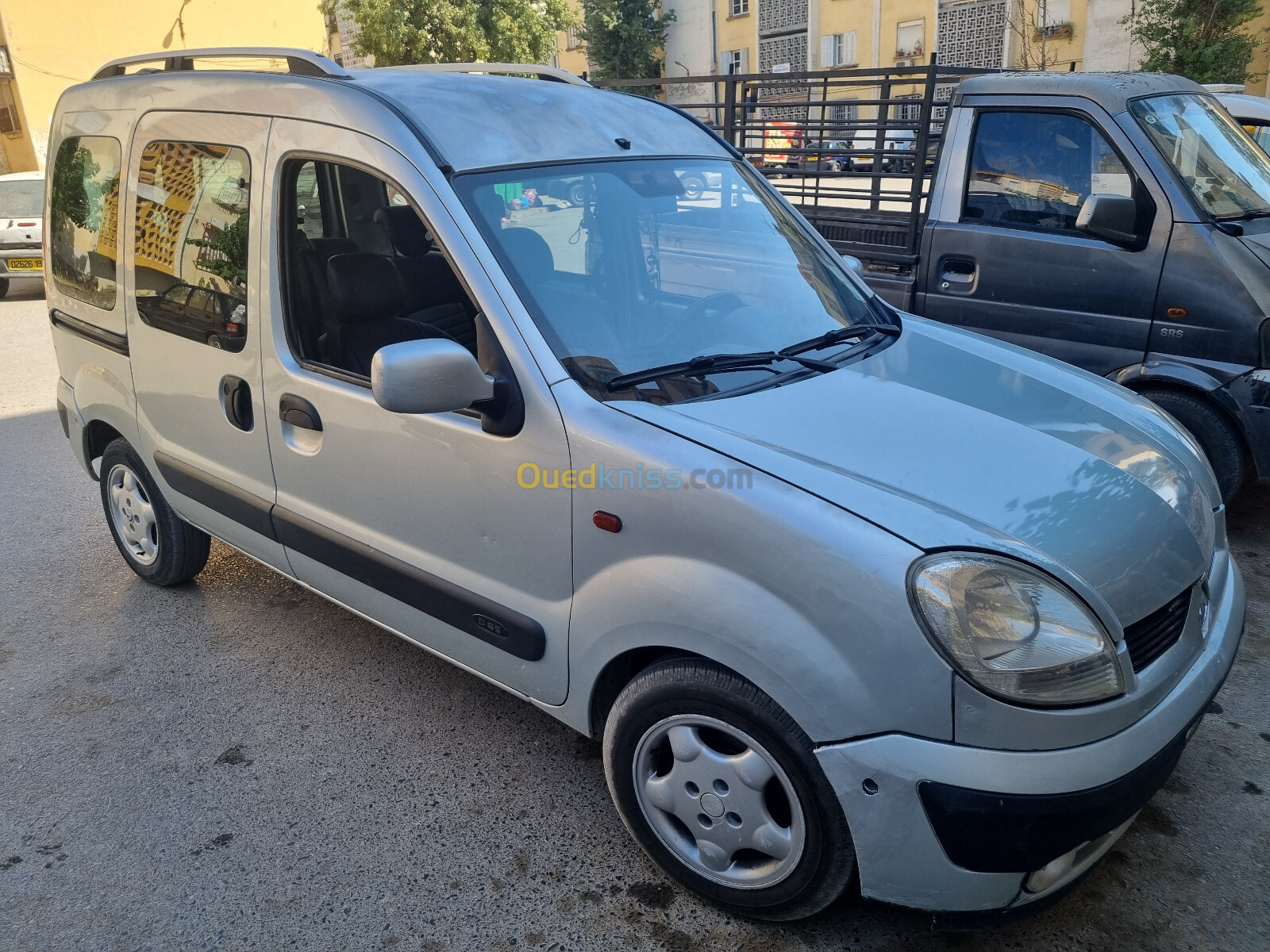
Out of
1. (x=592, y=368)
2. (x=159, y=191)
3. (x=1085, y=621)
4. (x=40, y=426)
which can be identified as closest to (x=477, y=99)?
(x=592, y=368)

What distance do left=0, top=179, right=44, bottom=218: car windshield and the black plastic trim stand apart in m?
14.3

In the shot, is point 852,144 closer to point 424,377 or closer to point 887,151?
point 887,151

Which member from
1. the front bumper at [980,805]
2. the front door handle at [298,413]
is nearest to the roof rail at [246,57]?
the front door handle at [298,413]

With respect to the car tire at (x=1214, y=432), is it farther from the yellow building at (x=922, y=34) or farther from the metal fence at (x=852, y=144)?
the yellow building at (x=922, y=34)

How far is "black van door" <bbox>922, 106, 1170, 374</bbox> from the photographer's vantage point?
14.2ft

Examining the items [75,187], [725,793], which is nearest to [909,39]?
[75,187]

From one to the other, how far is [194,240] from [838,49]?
3691 cm

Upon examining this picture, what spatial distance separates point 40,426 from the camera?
6859 mm

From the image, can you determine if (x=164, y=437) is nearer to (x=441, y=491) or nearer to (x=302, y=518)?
(x=302, y=518)

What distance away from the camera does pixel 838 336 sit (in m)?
2.87

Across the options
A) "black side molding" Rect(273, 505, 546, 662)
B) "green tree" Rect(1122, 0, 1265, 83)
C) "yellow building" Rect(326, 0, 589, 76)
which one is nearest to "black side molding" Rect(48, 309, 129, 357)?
"black side molding" Rect(273, 505, 546, 662)

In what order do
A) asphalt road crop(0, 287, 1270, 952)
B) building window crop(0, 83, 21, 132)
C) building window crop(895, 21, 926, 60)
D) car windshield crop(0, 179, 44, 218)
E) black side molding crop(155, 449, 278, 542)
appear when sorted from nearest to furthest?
asphalt road crop(0, 287, 1270, 952) → black side molding crop(155, 449, 278, 542) → car windshield crop(0, 179, 44, 218) → building window crop(0, 83, 21, 132) → building window crop(895, 21, 926, 60)

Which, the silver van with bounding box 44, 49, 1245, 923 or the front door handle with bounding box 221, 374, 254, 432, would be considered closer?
the silver van with bounding box 44, 49, 1245, 923

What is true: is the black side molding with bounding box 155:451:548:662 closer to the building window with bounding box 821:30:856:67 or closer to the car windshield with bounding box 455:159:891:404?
the car windshield with bounding box 455:159:891:404
